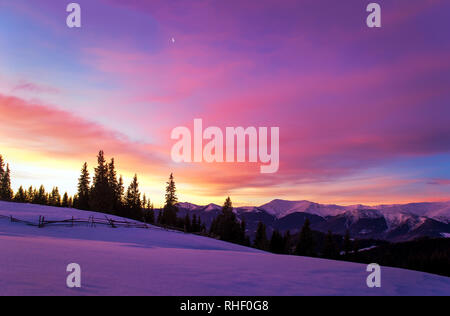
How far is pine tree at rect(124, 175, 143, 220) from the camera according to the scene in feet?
264

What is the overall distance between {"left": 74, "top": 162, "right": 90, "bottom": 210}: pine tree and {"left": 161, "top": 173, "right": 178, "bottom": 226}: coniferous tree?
1851 centimetres

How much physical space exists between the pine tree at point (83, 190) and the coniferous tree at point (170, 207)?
1851cm

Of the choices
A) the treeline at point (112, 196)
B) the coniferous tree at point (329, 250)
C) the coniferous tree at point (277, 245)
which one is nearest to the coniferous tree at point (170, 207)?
the treeline at point (112, 196)

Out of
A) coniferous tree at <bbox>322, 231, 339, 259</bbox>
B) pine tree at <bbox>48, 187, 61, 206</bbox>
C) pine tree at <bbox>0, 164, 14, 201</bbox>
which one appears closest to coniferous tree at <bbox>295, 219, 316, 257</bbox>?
coniferous tree at <bbox>322, 231, 339, 259</bbox>

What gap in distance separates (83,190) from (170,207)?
73.9ft

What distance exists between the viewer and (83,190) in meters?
81.6

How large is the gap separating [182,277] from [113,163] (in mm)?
74277

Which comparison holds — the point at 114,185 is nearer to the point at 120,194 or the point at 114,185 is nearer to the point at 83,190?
the point at 120,194

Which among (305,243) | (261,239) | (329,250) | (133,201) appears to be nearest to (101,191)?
(133,201)

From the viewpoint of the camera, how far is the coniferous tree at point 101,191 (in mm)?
69938

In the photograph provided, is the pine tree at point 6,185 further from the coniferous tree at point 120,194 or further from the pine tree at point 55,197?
the coniferous tree at point 120,194

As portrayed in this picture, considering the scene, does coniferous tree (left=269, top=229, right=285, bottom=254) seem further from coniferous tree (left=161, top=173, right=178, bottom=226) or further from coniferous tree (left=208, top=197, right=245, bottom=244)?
coniferous tree (left=161, top=173, right=178, bottom=226)
